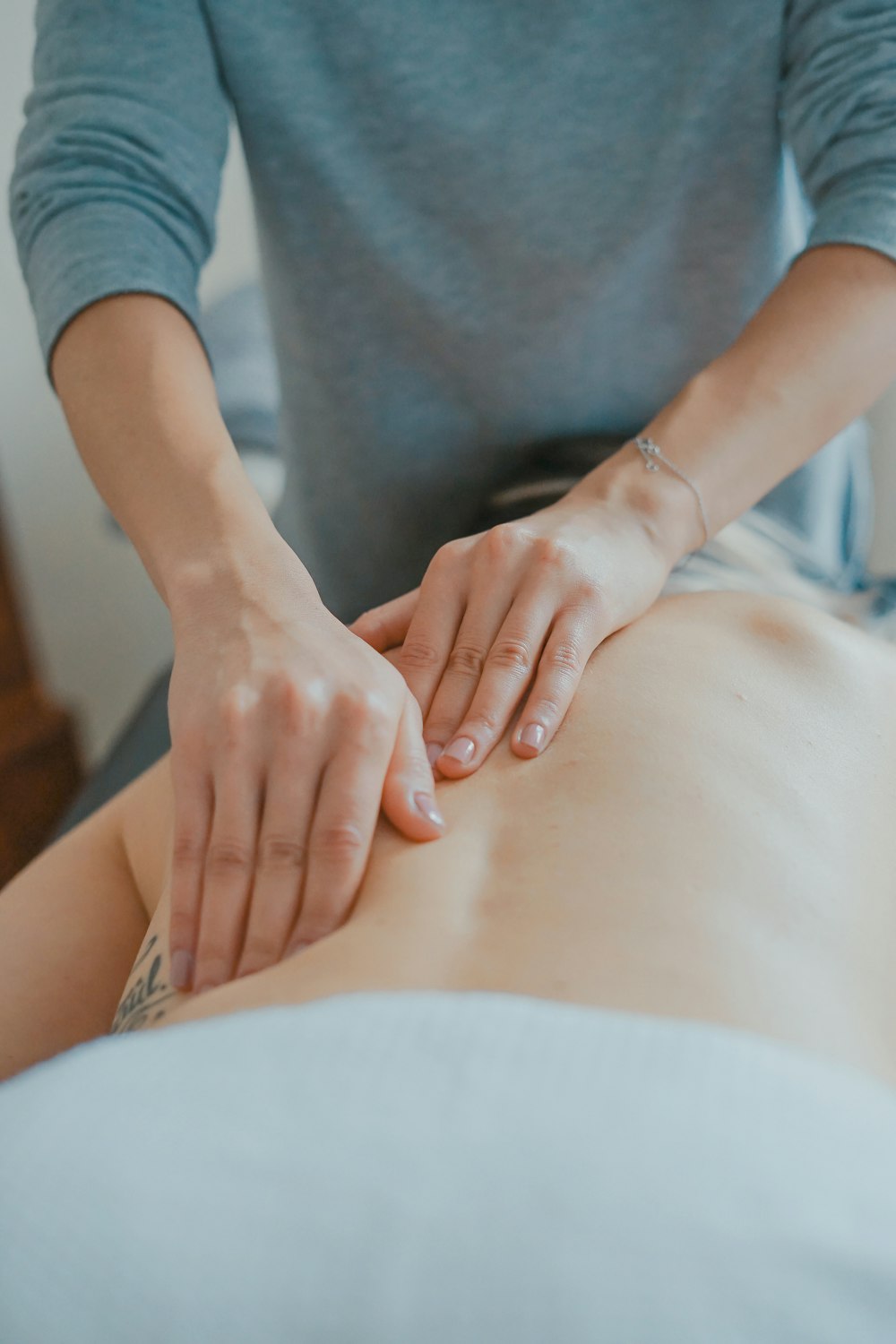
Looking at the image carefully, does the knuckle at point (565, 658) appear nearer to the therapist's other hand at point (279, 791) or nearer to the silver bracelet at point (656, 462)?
the therapist's other hand at point (279, 791)

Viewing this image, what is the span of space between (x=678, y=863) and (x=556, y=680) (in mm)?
199

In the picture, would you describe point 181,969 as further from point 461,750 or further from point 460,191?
point 460,191

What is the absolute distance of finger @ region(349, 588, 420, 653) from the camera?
877 mm

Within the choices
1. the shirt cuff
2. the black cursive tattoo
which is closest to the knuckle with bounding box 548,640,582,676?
the black cursive tattoo

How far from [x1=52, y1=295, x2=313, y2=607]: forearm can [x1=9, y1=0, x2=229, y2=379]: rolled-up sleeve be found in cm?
3

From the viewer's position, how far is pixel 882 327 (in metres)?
1.02

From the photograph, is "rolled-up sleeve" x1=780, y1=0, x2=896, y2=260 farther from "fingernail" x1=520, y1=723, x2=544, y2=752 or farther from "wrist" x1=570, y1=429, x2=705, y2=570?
"fingernail" x1=520, y1=723, x2=544, y2=752

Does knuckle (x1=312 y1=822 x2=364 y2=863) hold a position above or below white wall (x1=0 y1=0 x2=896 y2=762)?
above

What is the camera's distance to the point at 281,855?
68cm

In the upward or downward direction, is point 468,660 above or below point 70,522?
above

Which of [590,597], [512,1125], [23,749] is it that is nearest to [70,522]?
[23,749]

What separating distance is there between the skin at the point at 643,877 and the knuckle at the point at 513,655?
1.9 inches

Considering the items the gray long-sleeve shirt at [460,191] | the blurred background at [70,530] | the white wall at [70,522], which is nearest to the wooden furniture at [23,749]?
the blurred background at [70,530]

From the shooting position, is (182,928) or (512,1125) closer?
(512,1125)
